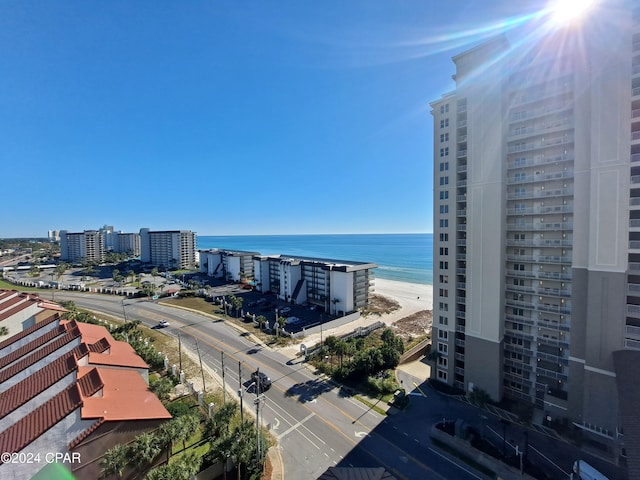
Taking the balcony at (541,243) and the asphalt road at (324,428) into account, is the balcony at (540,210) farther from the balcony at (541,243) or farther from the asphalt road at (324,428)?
the asphalt road at (324,428)

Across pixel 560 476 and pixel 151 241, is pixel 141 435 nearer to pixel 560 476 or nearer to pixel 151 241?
pixel 560 476

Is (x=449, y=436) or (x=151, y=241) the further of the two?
(x=151, y=241)

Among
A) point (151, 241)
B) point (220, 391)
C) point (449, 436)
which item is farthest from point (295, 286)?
point (151, 241)

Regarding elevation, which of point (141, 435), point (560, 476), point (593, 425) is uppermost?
point (141, 435)

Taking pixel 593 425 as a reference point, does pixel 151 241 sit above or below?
above

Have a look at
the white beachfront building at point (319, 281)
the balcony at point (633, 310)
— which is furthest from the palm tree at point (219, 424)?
the white beachfront building at point (319, 281)

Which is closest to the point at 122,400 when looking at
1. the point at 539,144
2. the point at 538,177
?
the point at 538,177
